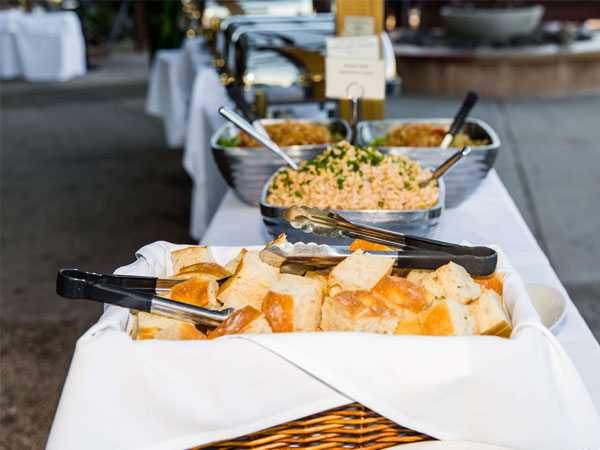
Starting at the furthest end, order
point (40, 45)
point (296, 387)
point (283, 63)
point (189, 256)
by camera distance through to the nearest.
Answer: point (40, 45) < point (283, 63) < point (189, 256) < point (296, 387)

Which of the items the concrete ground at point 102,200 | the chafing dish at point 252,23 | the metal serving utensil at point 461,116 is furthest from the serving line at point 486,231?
the chafing dish at point 252,23

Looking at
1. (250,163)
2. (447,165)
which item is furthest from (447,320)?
(250,163)

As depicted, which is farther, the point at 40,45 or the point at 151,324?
the point at 40,45

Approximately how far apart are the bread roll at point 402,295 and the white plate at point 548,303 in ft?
0.83

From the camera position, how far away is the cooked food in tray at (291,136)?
4.63ft

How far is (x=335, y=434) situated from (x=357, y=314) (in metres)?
0.12

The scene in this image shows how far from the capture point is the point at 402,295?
2.21ft

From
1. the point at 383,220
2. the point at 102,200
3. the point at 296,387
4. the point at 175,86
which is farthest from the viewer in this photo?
the point at 175,86

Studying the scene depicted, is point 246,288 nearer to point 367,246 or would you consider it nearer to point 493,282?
point 367,246

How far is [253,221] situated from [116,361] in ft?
2.35

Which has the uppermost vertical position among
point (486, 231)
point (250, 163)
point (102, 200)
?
point (250, 163)

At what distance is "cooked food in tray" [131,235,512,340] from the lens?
625mm

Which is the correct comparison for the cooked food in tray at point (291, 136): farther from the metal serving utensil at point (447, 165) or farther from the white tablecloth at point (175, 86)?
the white tablecloth at point (175, 86)

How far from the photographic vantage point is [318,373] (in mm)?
577
